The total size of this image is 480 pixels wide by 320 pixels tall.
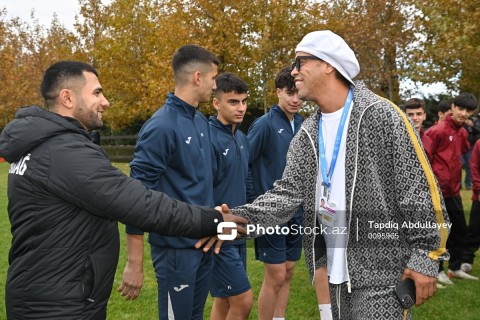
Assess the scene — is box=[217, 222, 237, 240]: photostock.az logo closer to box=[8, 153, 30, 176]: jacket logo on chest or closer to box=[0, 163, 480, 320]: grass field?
box=[8, 153, 30, 176]: jacket logo on chest

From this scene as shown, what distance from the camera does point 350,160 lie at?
3432 mm

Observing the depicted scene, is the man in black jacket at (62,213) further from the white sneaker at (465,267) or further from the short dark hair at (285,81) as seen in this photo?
the white sneaker at (465,267)

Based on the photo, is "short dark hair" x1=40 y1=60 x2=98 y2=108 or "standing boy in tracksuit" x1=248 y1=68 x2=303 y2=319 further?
"standing boy in tracksuit" x1=248 y1=68 x2=303 y2=319

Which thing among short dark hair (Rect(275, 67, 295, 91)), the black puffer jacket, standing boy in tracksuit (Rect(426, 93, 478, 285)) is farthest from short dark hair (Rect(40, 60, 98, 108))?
standing boy in tracksuit (Rect(426, 93, 478, 285))

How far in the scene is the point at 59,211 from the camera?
122 inches

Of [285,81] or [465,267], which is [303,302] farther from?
[465,267]


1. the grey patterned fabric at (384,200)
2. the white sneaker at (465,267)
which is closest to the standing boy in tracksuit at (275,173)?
the grey patterned fabric at (384,200)

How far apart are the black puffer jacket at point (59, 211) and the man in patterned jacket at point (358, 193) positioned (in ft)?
3.50

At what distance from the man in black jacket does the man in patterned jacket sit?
3.21ft

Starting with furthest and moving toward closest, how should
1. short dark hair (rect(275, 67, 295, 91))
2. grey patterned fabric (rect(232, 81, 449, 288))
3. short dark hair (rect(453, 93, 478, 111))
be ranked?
short dark hair (rect(453, 93, 478, 111)) → short dark hair (rect(275, 67, 295, 91)) → grey patterned fabric (rect(232, 81, 449, 288))

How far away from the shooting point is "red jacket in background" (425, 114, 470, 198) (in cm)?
827

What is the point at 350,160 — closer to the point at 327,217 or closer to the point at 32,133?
the point at 327,217

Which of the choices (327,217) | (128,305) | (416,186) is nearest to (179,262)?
(327,217)

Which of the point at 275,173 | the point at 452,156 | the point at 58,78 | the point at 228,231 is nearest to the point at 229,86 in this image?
the point at 275,173
